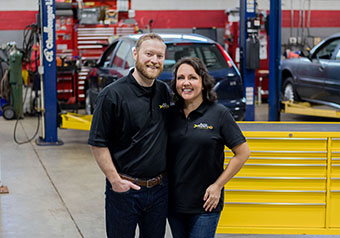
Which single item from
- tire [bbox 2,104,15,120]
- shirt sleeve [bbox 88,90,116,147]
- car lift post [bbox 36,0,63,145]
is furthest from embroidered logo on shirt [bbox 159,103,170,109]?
tire [bbox 2,104,15,120]

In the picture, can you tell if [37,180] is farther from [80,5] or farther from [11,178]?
[80,5]

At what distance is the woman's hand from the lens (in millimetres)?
2959

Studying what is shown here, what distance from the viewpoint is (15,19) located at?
45.6ft

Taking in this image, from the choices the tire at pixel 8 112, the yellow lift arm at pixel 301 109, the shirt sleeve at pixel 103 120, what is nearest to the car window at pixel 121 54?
the yellow lift arm at pixel 301 109

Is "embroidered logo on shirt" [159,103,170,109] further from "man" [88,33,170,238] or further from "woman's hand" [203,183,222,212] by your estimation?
"woman's hand" [203,183,222,212]

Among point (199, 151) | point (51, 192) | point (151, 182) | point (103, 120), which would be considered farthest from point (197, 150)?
point (51, 192)

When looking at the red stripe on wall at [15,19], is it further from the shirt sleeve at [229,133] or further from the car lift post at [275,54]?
the shirt sleeve at [229,133]

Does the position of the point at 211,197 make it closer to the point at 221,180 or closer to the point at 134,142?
the point at 221,180

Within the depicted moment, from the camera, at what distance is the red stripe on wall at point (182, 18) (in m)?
14.6

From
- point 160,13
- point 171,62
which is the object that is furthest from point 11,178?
point 160,13

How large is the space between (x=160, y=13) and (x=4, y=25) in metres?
3.95


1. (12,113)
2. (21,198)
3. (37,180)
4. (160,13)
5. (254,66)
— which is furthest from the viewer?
(160,13)

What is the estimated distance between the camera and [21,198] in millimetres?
6023

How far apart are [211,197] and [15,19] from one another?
39.4 ft
